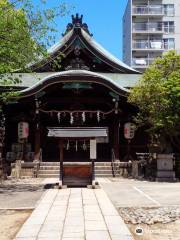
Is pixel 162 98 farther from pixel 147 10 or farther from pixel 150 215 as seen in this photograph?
pixel 147 10

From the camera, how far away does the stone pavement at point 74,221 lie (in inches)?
317

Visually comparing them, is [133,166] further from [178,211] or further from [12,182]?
[178,211]

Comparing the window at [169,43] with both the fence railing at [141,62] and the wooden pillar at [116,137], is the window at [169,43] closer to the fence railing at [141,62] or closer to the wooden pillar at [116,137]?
the fence railing at [141,62]

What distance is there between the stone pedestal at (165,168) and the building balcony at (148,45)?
44.4 metres

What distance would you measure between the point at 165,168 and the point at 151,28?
46423mm

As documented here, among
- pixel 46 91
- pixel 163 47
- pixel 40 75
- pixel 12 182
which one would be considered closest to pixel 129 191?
pixel 12 182

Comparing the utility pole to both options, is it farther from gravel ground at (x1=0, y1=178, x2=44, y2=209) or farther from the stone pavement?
the stone pavement

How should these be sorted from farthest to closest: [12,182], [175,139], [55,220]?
[175,139] → [12,182] → [55,220]

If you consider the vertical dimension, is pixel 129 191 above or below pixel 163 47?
below

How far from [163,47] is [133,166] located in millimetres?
44028

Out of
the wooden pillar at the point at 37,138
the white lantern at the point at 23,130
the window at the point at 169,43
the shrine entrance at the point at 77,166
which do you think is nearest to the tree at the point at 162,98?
the shrine entrance at the point at 77,166

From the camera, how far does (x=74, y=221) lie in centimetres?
942

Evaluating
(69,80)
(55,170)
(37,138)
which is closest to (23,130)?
(37,138)

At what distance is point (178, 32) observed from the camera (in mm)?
64188
